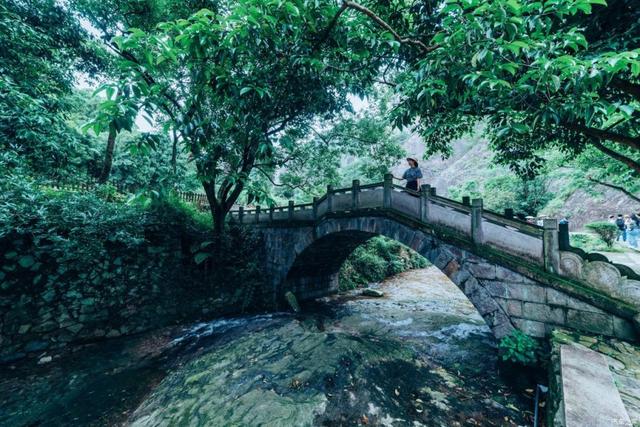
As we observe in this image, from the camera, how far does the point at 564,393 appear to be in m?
3.08

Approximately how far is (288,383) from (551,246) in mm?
5837

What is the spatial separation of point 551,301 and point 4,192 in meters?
11.2

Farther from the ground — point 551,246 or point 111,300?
point 551,246

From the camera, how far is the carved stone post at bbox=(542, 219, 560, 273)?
5270 mm

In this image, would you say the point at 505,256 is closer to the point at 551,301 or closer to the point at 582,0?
the point at 551,301

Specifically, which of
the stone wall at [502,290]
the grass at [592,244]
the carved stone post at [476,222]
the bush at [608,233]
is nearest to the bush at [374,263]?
the stone wall at [502,290]

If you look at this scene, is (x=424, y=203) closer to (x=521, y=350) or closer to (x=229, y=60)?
(x=521, y=350)

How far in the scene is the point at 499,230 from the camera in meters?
6.07

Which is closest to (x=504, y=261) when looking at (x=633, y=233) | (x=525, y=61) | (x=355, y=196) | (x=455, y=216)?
(x=455, y=216)

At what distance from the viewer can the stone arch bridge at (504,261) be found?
15.5 ft

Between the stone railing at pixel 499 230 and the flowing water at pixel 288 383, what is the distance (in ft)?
8.65

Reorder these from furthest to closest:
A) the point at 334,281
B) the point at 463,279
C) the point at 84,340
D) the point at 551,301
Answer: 1. the point at 334,281
2. the point at 84,340
3. the point at 463,279
4. the point at 551,301

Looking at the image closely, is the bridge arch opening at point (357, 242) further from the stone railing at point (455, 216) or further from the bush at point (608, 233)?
the bush at point (608, 233)

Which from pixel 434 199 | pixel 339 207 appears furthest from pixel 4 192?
pixel 434 199
